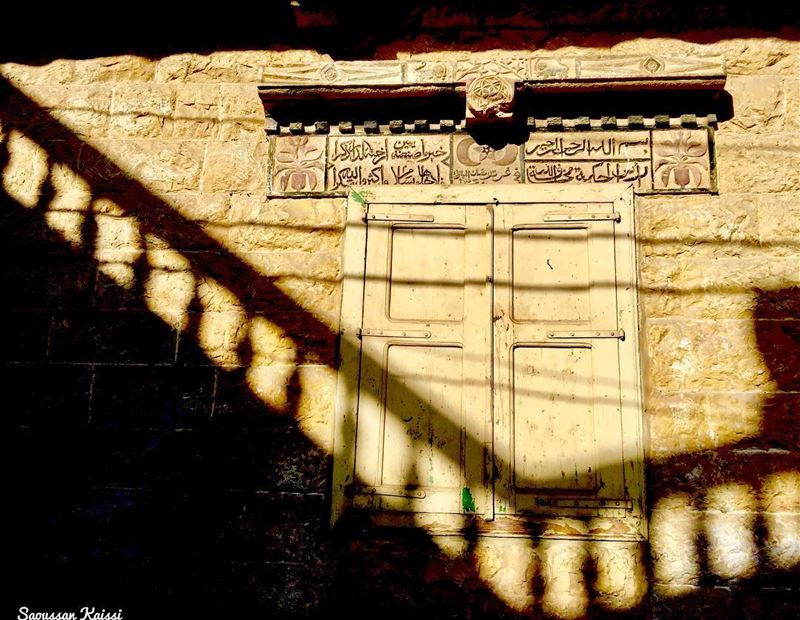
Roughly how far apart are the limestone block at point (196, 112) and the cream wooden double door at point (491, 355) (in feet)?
3.50

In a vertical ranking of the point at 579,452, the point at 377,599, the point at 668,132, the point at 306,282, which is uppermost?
the point at 668,132

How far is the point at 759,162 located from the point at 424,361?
84.4 inches

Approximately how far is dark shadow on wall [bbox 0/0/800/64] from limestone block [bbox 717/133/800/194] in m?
0.69

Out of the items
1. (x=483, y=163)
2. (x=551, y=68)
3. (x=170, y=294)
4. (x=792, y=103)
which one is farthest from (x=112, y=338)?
(x=792, y=103)

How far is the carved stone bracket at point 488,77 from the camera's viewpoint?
3160mm

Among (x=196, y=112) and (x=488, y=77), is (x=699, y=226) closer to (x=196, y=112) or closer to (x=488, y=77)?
(x=488, y=77)

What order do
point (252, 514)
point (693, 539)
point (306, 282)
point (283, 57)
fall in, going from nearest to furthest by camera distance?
point (693, 539) → point (252, 514) → point (306, 282) → point (283, 57)

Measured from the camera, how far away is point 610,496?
281 centimetres

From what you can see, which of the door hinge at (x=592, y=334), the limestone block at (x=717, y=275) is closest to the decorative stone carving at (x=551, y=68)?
the limestone block at (x=717, y=275)

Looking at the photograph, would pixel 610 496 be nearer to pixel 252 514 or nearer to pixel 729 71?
pixel 252 514

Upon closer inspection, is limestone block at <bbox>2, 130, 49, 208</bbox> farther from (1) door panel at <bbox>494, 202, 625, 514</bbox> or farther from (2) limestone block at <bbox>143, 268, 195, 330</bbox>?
(1) door panel at <bbox>494, 202, 625, 514</bbox>

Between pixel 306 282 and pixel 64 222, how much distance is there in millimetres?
1512

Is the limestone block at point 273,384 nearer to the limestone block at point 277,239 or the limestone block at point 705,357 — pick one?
the limestone block at point 277,239

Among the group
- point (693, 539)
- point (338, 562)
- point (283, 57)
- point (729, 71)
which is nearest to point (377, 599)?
point (338, 562)
